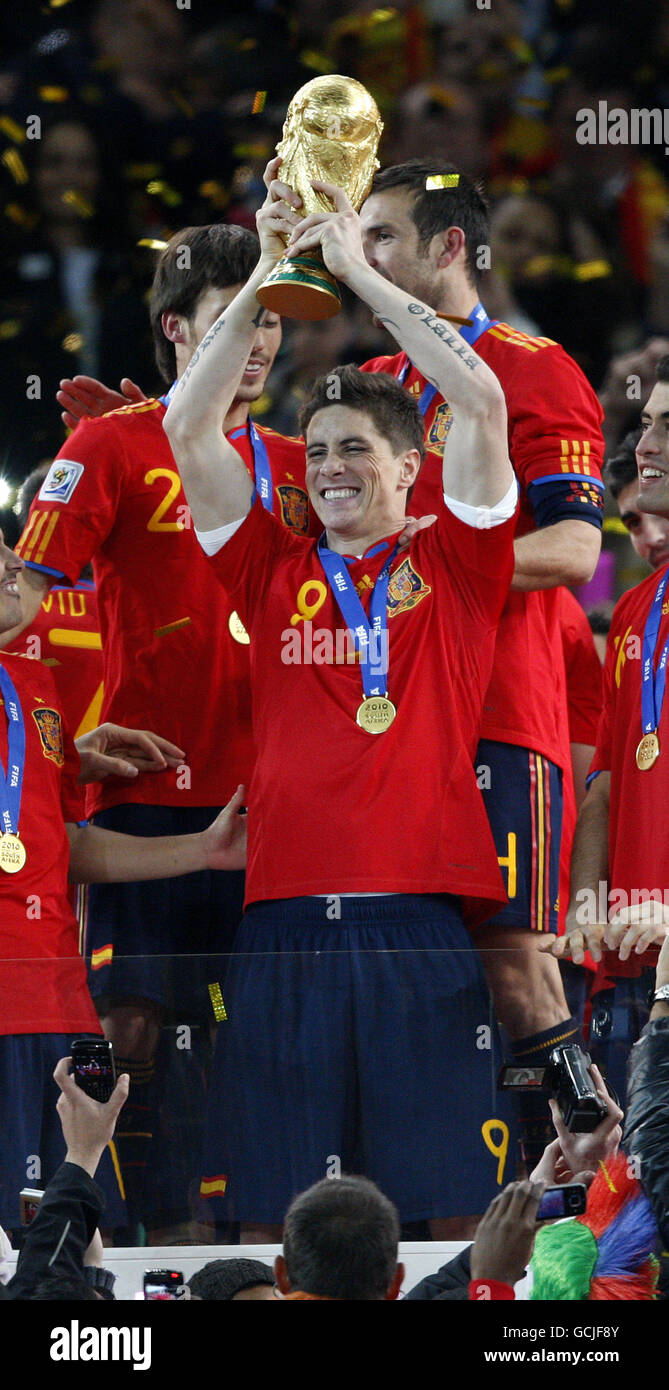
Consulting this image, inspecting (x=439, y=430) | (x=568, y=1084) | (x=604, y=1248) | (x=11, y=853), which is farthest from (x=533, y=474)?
(x=604, y=1248)

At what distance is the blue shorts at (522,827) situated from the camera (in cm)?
321

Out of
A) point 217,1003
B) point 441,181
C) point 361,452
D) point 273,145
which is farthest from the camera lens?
point 273,145

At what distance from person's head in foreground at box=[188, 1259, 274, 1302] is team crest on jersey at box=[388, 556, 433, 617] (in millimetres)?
1131

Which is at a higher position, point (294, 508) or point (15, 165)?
point (15, 165)

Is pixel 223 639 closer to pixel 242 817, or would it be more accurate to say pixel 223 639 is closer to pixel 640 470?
pixel 242 817

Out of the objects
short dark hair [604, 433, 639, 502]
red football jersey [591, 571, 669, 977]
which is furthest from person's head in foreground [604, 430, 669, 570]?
red football jersey [591, 571, 669, 977]

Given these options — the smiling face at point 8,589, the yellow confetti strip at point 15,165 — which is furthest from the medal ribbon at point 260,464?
the yellow confetti strip at point 15,165

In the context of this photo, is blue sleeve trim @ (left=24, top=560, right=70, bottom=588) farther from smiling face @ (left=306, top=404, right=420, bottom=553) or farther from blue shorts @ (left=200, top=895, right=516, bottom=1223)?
blue shorts @ (left=200, top=895, right=516, bottom=1223)

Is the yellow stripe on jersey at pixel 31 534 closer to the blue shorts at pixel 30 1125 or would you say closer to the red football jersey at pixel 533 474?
the red football jersey at pixel 533 474

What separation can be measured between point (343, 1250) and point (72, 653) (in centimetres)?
232

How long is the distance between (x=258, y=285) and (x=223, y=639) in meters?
0.79

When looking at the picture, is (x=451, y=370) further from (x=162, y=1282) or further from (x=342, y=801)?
(x=162, y=1282)

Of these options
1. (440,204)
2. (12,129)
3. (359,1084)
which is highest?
(12,129)

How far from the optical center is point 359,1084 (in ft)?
8.36
